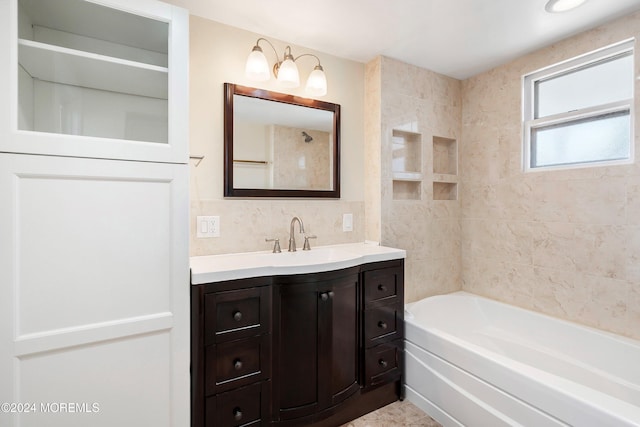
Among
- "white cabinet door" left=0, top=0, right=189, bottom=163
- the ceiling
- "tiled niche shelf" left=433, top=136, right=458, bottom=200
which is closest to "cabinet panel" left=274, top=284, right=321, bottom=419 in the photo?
"white cabinet door" left=0, top=0, right=189, bottom=163

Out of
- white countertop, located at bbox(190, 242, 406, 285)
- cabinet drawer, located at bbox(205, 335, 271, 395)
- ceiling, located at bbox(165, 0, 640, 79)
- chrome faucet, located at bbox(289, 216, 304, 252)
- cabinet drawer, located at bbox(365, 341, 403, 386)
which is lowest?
cabinet drawer, located at bbox(365, 341, 403, 386)

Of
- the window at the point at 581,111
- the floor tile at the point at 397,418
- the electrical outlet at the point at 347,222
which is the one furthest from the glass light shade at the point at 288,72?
the floor tile at the point at 397,418

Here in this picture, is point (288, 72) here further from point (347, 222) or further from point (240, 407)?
point (240, 407)

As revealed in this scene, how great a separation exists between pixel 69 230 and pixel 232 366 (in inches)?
35.3

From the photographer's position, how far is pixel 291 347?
5.11ft

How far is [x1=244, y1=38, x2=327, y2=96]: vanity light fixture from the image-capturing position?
1.83 m

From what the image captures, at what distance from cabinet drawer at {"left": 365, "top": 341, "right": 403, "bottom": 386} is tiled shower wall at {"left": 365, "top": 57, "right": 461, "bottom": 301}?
1.94 ft

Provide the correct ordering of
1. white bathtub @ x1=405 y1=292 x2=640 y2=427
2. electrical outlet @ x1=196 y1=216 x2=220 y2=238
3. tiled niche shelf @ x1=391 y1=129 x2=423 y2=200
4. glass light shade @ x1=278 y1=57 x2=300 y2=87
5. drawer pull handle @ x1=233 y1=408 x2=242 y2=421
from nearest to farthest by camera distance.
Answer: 1. white bathtub @ x1=405 y1=292 x2=640 y2=427
2. drawer pull handle @ x1=233 y1=408 x2=242 y2=421
3. electrical outlet @ x1=196 y1=216 x2=220 y2=238
4. glass light shade @ x1=278 y1=57 x2=300 y2=87
5. tiled niche shelf @ x1=391 y1=129 x2=423 y2=200

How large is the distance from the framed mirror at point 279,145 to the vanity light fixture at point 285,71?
0.09 m

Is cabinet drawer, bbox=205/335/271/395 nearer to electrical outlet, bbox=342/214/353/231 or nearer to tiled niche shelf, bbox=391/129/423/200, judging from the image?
electrical outlet, bbox=342/214/353/231

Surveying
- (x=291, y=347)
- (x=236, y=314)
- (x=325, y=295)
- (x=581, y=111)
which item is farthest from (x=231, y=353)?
(x=581, y=111)

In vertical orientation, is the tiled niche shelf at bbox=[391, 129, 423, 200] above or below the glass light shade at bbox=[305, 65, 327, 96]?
below

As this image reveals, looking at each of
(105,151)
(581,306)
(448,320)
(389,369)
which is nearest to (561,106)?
(581,306)

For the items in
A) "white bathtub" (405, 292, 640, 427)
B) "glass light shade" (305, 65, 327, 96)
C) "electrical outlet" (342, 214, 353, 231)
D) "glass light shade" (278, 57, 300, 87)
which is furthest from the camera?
"electrical outlet" (342, 214, 353, 231)
